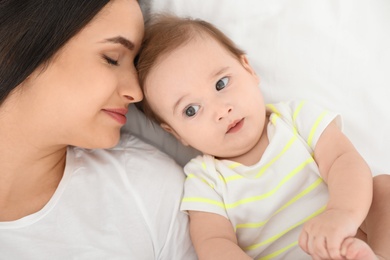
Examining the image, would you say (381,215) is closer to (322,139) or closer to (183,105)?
Answer: (322,139)

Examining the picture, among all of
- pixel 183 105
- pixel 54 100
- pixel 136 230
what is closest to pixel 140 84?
pixel 183 105

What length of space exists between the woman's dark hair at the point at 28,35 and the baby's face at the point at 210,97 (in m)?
0.29

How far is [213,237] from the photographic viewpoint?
4.27ft

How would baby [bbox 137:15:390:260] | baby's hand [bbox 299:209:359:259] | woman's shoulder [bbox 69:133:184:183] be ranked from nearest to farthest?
baby's hand [bbox 299:209:359:259] → baby [bbox 137:15:390:260] → woman's shoulder [bbox 69:133:184:183]

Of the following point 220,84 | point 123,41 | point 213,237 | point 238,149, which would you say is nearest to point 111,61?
point 123,41

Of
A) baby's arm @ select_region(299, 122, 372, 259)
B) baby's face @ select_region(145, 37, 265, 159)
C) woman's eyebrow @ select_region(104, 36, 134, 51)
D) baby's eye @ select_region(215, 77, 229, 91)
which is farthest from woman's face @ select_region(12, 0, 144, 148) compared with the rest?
baby's arm @ select_region(299, 122, 372, 259)

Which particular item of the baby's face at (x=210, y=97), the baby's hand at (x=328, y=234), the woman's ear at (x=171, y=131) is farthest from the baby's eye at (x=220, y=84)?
the baby's hand at (x=328, y=234)

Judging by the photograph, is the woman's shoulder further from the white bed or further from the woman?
the white bed

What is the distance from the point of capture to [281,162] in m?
1.34

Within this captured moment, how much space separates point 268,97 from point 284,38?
19 cm

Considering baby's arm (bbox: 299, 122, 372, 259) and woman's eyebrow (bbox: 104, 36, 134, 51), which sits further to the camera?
woman's eyebrow (bbox: 104, 36, 134, 51)

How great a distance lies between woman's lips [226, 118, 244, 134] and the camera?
1.35m

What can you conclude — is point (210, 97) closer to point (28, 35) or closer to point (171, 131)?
point (171, 131)

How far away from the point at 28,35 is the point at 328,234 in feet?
2.61
